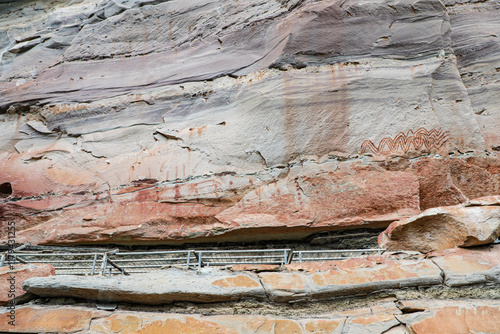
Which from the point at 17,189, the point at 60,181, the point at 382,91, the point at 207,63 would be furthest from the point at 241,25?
the point at 17,189

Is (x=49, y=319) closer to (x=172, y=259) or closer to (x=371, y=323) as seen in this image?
(x=172, y=259)

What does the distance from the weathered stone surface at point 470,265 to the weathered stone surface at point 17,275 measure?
328 centimetres

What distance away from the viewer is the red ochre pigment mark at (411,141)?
4727mm

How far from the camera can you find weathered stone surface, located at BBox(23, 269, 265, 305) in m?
3.22

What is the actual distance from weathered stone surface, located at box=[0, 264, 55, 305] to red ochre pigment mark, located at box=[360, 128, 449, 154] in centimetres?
347

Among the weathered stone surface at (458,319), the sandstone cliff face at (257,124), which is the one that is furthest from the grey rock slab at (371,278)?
the sandstone cliff face at (257,124)

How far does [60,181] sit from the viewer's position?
17.7ft

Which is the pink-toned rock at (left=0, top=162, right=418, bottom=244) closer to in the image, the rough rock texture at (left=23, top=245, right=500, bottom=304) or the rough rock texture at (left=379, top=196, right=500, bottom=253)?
the rough rock texture at (left=379, top=196, right=500, bottom=253)

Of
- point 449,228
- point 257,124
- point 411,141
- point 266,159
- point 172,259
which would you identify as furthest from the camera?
point 257,124

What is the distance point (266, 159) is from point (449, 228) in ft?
7.05

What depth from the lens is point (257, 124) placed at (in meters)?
5.13

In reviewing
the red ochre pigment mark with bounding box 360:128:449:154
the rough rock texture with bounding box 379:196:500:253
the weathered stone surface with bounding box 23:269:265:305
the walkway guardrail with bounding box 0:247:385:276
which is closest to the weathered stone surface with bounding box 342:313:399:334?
the weathered stone surface with bounding box 23:269:265:305

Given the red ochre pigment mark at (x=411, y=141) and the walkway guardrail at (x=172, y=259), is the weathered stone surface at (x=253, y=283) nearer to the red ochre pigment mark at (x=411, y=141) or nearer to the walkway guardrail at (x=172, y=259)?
the walkway guardrail at (x=172, y=259)

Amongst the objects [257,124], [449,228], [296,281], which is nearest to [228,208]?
[257,124]
